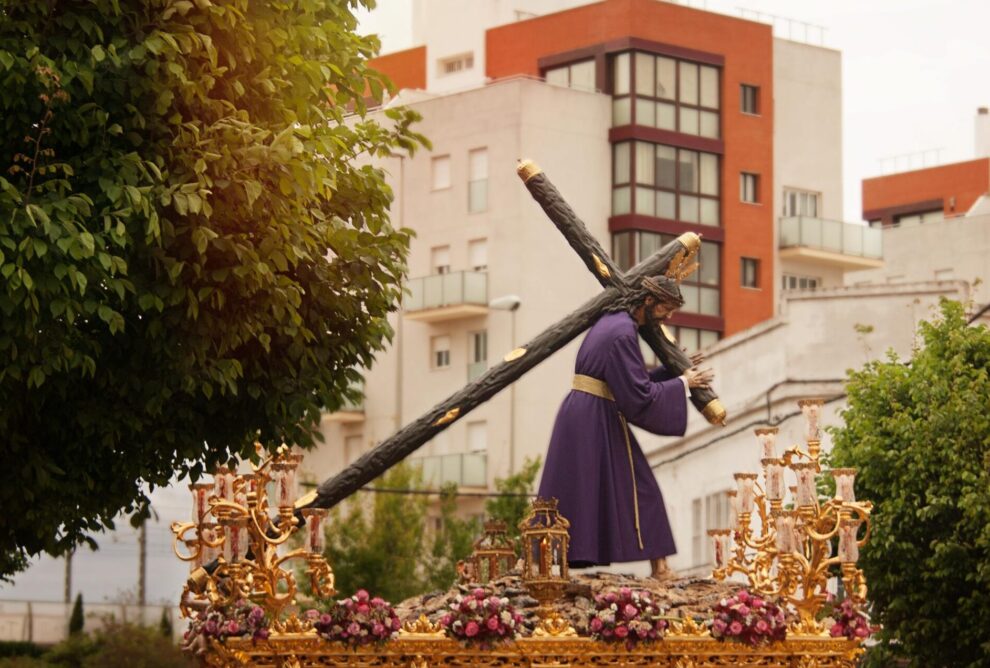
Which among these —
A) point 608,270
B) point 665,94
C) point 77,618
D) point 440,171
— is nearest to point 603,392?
point 608,270

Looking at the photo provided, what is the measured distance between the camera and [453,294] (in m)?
70.1

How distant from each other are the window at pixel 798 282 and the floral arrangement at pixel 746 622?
175ft

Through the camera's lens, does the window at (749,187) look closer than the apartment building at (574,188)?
No

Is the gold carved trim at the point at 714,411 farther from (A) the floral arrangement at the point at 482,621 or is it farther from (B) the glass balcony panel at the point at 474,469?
(B) the glass balcony panel at the point at 474,469

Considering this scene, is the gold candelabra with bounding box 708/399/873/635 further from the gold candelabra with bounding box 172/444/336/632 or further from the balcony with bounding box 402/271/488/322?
the balcony with bounding box 402/271/488/322

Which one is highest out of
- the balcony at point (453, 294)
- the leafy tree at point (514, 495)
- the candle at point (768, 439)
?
the balcony at point (453, 294)

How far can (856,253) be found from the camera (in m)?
76.9

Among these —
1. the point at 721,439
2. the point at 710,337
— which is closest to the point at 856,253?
the point at 710,337

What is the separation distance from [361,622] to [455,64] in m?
55.5

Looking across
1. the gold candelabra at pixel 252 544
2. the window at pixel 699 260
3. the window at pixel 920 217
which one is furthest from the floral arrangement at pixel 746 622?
the window at pixel 920 217

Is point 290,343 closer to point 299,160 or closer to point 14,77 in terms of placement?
point 299,160

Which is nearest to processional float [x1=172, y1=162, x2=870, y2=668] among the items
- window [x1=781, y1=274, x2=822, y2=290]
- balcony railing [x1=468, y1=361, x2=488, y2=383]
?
balcony railing [x1=468, y1=361, x2=488, y2=383]

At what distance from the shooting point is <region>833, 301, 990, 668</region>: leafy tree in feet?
113

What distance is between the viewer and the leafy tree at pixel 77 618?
236 feet
